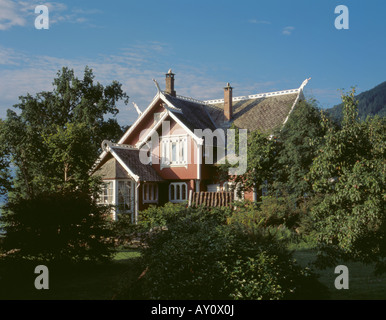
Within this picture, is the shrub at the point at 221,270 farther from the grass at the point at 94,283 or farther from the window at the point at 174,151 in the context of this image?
the window at the point at 174,151

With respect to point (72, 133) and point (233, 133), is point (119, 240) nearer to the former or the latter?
point (72, 133)

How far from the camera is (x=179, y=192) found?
103ft

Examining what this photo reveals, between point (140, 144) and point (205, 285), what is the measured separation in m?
23.9

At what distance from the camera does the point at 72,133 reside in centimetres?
1970

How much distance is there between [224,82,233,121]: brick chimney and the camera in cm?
3478

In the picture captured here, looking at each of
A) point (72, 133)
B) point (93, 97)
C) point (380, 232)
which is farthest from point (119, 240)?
point (93, 97)

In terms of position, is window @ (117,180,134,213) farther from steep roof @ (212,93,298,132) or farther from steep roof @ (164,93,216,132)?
steep roof @ (212,93,298,132)

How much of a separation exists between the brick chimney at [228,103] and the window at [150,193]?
8.42 meters

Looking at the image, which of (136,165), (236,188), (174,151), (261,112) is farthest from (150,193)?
(261,112)

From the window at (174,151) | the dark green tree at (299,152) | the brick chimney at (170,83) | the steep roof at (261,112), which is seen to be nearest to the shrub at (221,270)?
the dark green tree at (299,152)

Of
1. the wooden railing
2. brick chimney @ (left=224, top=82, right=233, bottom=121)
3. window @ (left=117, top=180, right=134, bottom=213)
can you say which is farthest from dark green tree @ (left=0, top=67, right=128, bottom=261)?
brick chimney @ (left=224, top=82, right=233, bottom=121)

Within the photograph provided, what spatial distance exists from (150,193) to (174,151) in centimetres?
347

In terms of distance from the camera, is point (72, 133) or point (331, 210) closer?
point (331, 210)

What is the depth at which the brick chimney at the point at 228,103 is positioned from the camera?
34781mm
